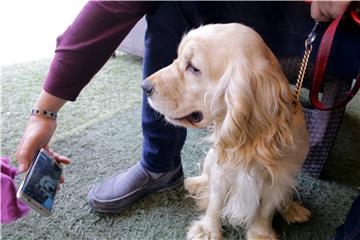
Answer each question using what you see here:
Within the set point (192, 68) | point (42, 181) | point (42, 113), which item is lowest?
point (42, 181)

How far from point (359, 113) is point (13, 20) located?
2588 mm

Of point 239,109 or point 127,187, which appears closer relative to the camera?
point 239,109

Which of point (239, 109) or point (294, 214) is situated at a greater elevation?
point (239, 109)

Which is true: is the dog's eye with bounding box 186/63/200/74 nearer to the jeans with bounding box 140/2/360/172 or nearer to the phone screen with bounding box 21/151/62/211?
the jeans with bounding box 140/2/360/172

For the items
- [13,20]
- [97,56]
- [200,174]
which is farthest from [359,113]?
[13,20]

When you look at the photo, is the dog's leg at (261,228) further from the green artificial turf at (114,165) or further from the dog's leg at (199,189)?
the dog's leg at (199,189)

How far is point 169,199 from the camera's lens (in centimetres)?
134

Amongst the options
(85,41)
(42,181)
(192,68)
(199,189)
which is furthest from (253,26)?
(42,181)

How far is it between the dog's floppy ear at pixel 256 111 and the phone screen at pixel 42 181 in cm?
46

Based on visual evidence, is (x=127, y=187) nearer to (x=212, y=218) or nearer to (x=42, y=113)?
(x=212, y=218)

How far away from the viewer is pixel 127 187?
51.5 inches

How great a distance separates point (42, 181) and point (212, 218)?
545 millimetres

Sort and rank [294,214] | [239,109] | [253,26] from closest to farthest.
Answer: [239,109] → [253,26] → [294,214]

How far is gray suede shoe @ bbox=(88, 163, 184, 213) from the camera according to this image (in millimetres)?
1271
